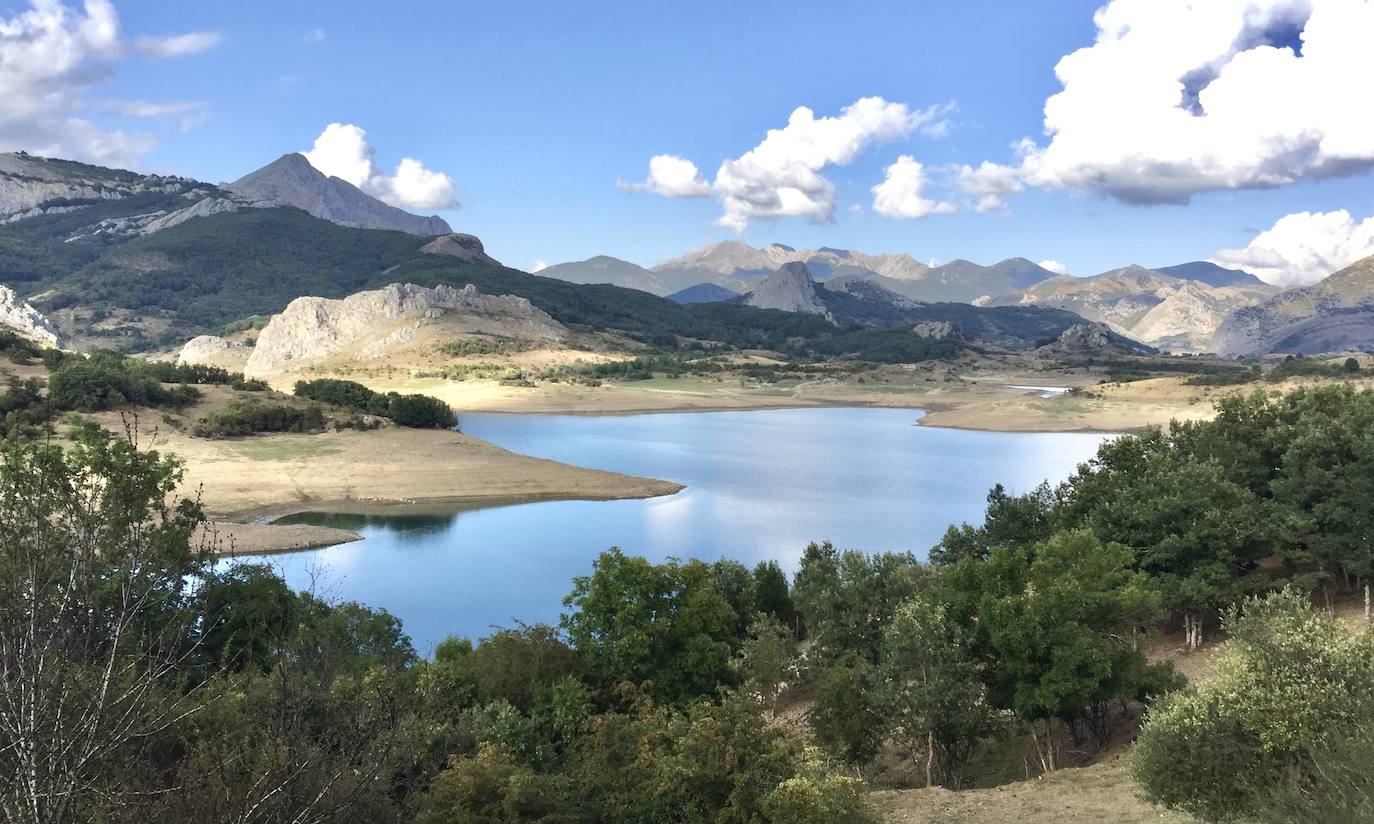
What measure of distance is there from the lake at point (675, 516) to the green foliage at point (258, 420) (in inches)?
464

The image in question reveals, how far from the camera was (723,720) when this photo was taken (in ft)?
50.4

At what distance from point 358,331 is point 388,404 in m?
94.9

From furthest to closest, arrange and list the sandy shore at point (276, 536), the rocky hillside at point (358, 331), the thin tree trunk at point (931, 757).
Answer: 1. the rocky hillside at point (358, 331)
2. the sandy shore at point (276, 536)
3. the thin tree trunk at point (931, 757)

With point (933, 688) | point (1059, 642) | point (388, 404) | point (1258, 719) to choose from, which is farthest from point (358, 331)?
point (1258, 719)

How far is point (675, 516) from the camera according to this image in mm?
57781

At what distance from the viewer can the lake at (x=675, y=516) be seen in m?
41.4

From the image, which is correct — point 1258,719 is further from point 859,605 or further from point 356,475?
point 356,475

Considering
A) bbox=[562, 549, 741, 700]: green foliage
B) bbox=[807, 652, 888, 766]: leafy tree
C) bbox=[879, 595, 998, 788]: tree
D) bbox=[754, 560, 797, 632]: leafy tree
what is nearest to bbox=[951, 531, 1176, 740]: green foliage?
bbox=[879, 595, 998, 788]: tree

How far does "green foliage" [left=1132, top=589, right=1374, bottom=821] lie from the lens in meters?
14.0

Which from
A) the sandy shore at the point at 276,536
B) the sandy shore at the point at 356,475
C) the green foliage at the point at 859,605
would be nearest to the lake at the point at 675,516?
the sandy shore at the point at 276,536

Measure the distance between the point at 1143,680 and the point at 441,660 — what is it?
17563mm

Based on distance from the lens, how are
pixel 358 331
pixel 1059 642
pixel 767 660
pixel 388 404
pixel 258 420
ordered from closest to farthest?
pixel 1059 642
pixel 767 660
pixel 258 420
pixel 388 404
pixel 358 331

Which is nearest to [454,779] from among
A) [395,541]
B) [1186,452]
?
[1186,452]

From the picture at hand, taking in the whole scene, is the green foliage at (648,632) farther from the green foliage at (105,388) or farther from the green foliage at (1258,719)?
the green foliage at (105,388)
